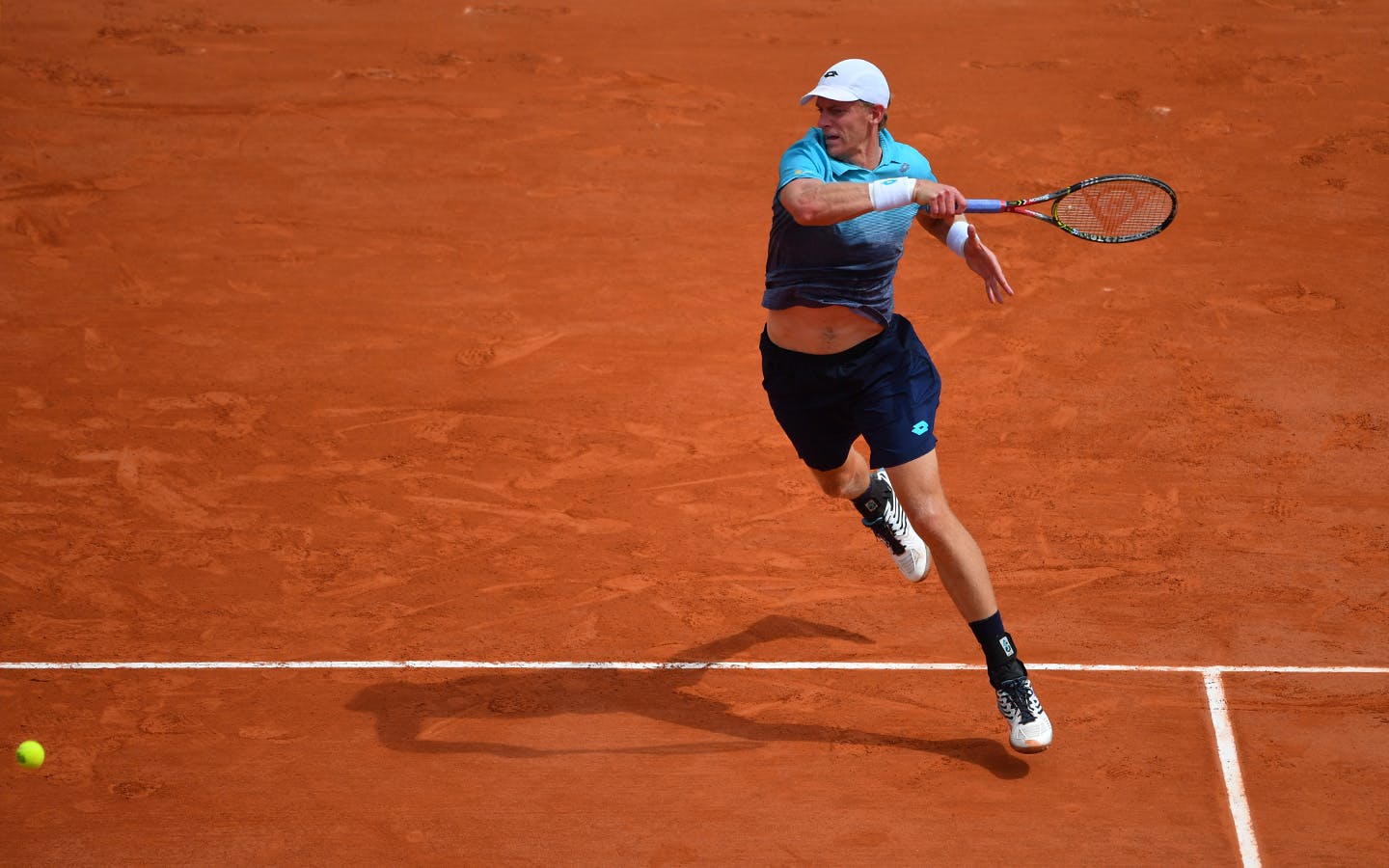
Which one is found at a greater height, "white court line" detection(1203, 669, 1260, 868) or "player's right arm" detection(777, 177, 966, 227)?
"player's right arm" detection(777, 177, 966, 227)

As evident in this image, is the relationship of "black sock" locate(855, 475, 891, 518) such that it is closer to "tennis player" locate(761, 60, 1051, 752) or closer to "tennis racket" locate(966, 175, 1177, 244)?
"tennis player" locate(761, 60, 1051, 752)

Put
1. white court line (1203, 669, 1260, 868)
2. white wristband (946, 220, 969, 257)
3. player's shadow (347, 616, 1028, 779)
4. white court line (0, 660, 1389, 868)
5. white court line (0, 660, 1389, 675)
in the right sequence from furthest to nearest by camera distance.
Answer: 1. white court line (0, 660, 1389, 675)
2. white court line (0, 660, 1389, 868)
3. player's shadow (347, 616, 1028, 779)
4. white wristband (946, 220, 969, 257)
5. white court line (1203, 669, 1260, 868)

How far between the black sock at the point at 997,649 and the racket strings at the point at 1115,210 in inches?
72.5

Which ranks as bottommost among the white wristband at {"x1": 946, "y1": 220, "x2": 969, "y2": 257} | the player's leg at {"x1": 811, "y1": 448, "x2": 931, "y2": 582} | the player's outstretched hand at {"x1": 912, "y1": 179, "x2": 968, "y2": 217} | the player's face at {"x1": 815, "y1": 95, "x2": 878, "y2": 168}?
the player's leg at {"x1": 811, "y1": 448, "x2": 931, "y2": 582}

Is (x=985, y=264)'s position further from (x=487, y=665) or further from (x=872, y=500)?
(x=487, y=665)

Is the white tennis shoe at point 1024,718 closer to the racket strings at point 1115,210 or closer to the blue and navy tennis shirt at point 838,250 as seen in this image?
the blue and navy tennis shirt at point 838,250

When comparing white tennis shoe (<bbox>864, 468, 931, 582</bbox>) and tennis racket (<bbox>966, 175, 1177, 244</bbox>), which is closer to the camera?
tennis racket (<bbox>966, 175, 1177, 244</bbox>)

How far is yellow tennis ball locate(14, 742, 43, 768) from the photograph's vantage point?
19.0 ft

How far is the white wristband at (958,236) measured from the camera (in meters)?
5.93

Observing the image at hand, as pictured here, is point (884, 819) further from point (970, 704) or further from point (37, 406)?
point (37, 406)

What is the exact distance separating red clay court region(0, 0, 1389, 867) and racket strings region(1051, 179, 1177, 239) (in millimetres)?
1719

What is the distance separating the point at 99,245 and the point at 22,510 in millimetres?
3376

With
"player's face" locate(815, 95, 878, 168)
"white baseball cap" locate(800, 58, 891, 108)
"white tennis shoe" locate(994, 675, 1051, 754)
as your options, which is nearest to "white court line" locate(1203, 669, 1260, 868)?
"white tennis shoe" locate(994, 675, 1051, 754)

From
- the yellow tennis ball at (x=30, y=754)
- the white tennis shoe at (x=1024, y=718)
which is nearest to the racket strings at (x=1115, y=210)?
the white tennis shoe at (x=1024, y=718)
